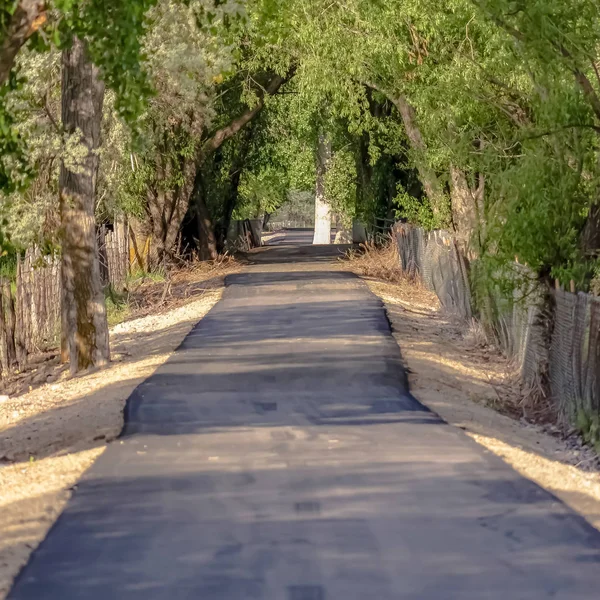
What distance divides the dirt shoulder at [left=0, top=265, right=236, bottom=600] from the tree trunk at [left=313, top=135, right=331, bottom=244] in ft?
104

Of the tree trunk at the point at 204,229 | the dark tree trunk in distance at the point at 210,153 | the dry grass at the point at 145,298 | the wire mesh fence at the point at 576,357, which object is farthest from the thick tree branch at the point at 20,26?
the tree trunk at the point at 204,229

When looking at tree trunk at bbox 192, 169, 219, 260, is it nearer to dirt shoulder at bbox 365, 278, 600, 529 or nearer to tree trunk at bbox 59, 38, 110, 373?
dirt shoulder at bbox 365, 278, 600, 529

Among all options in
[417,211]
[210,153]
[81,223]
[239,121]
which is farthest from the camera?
[210,153]

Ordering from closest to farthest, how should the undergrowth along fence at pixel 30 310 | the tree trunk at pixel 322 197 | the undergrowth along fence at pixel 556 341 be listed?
the undergrowth along fence at pixel 556 341 < the undergrowth along fence at pixel 30 310 < the tree trunk at pixel 322 197

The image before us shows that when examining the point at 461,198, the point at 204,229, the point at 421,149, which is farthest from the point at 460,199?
the point at 204,229

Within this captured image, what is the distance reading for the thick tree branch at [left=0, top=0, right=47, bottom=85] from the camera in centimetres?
784

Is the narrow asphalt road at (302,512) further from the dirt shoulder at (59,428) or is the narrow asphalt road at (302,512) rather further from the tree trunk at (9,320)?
the tree trunk at (9,320)

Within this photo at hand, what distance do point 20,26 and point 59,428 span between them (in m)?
6.10

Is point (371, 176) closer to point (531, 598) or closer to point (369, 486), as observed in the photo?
point (369, 486)

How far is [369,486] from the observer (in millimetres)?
9094

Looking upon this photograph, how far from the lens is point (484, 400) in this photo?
1597 cm

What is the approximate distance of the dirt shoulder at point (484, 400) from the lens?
10070 mm

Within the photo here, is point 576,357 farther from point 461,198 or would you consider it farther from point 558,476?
point 461,198

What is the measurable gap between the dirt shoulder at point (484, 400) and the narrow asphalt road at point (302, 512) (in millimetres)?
341
